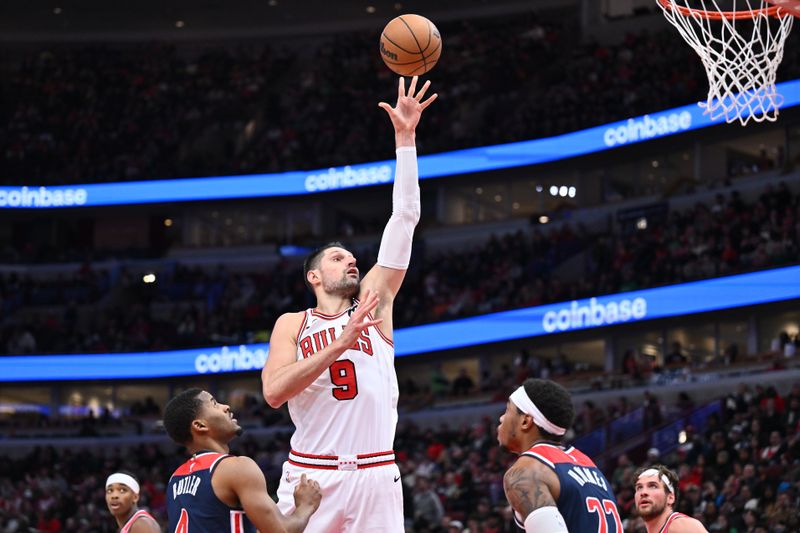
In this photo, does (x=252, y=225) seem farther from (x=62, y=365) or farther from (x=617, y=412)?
(x=617, y=412)

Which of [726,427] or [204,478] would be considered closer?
[204,478]

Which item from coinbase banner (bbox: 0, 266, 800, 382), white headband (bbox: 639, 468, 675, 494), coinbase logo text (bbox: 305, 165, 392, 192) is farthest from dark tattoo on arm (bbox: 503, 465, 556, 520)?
coinbase logo text (bbox: 305, 165, 392, 192)

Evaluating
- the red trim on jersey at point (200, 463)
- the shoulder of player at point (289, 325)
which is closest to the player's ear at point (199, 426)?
the red trim on jersey at point (200, 463)

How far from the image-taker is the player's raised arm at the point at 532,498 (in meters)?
4.69

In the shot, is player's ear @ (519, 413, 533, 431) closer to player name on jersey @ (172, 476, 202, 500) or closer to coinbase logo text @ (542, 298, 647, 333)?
player name on jersey @ (172, 476, 202, 500)

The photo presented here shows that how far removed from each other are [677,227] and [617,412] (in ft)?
17.8

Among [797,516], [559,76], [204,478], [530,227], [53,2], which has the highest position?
[53,2]

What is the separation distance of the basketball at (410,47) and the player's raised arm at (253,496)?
8.35 ft

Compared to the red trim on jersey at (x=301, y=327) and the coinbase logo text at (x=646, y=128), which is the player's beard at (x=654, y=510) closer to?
the red trim on jersey at (x=301, y=327)

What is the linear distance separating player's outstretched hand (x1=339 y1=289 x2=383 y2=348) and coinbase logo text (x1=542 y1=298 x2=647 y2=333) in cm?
2038

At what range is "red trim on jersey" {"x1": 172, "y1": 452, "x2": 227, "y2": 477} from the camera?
5.44 m

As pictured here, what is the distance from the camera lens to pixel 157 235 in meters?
38.8

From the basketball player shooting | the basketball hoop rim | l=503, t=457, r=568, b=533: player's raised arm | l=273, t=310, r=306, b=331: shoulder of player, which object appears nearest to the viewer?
l=503, t=457, r=568, b=533: player's raised arm

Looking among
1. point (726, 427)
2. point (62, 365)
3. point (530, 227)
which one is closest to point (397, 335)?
point (530, 227)
